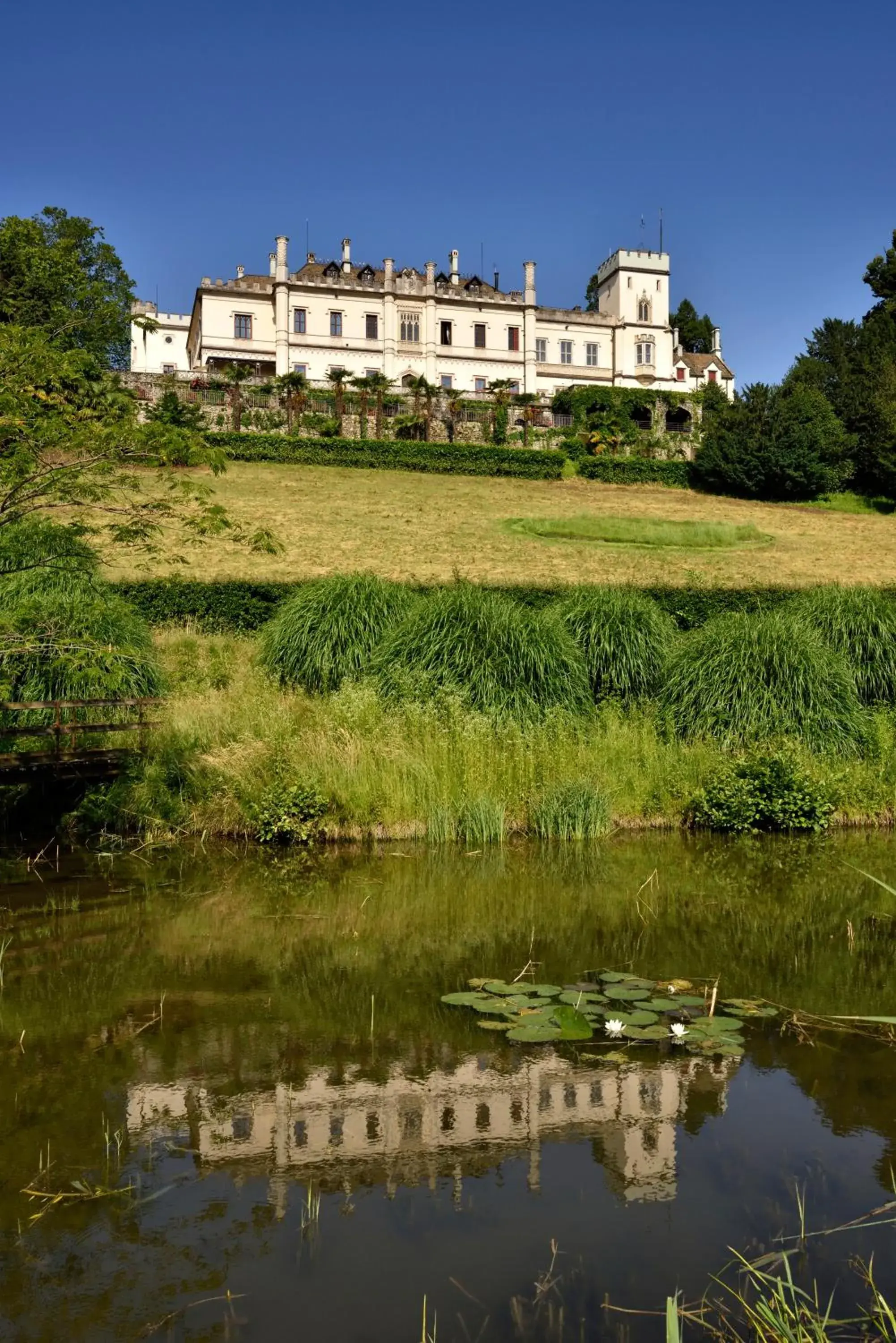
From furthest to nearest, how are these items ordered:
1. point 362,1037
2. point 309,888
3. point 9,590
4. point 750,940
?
point 9,590 < point 309,888 < point 750,940 < point 362,1037

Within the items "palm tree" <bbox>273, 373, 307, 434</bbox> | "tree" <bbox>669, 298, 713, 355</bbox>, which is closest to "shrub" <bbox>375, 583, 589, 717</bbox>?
"palm tree" <bbox>273, 373, 307, 434</bbox>

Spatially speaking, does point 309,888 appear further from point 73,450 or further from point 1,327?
point 1,327

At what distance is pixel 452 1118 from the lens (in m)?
4.73

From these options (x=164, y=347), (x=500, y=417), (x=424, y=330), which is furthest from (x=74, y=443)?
(x=164, y=347)

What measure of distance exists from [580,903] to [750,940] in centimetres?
141

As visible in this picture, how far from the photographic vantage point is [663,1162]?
4.40 meters

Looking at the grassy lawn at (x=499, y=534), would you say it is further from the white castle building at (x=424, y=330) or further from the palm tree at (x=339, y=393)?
the white castle building at (x=424, y=330)

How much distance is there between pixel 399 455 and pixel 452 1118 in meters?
44.5

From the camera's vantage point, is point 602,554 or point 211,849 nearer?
point 211,849

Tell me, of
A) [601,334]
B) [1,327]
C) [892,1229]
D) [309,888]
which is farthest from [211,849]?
[601,334]

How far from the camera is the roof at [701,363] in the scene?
71000mm

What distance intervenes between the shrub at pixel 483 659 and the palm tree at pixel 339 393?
38.4 metres

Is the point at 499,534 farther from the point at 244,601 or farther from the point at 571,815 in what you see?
the point at 571,815

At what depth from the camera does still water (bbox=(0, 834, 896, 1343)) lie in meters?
3.55
